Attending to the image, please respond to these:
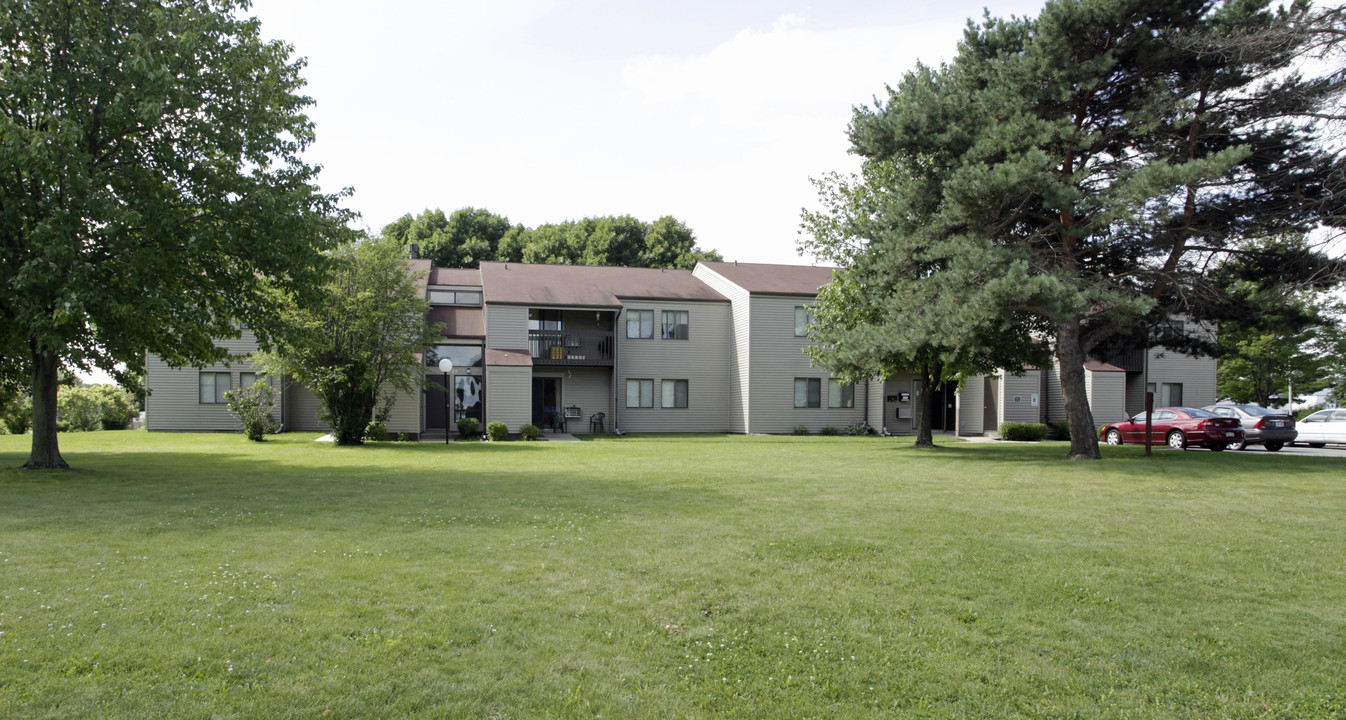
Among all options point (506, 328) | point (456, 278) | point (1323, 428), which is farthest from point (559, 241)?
point (1323, 428)

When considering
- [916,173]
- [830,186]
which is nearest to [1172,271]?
[916,173]

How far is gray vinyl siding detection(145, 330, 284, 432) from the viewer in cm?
3064

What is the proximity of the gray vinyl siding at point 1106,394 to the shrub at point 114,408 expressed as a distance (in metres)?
39.8

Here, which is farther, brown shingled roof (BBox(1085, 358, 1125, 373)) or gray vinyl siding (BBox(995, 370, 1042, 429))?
brown shingled roof (BBox(1085, 358, 1125, 373))

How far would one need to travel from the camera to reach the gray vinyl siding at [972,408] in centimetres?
3341

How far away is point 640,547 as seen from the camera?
7.80 metres

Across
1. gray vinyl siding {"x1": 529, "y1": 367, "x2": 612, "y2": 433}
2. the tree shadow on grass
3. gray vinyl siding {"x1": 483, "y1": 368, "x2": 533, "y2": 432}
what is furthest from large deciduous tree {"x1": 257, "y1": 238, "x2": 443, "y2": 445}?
gray vinyl siding {"x1": 529, "y1": 367, "x2": 612, "y2": 433}

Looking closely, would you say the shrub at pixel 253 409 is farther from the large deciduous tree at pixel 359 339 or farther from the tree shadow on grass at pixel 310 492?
the tree shadow on grass at pixel 310 492

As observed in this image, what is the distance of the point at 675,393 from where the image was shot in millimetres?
33344

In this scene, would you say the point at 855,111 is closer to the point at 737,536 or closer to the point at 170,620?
the point at 737,536

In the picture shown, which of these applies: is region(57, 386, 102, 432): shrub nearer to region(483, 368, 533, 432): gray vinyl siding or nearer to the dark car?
region(483, 368, 533, 432): gray vinyl siding

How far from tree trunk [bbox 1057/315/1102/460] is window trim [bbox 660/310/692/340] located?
1632 centimetres

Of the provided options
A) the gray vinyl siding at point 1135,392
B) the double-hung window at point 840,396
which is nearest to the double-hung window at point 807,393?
the double-hung window at point 840,396

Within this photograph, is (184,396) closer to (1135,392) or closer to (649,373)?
(649,373)
